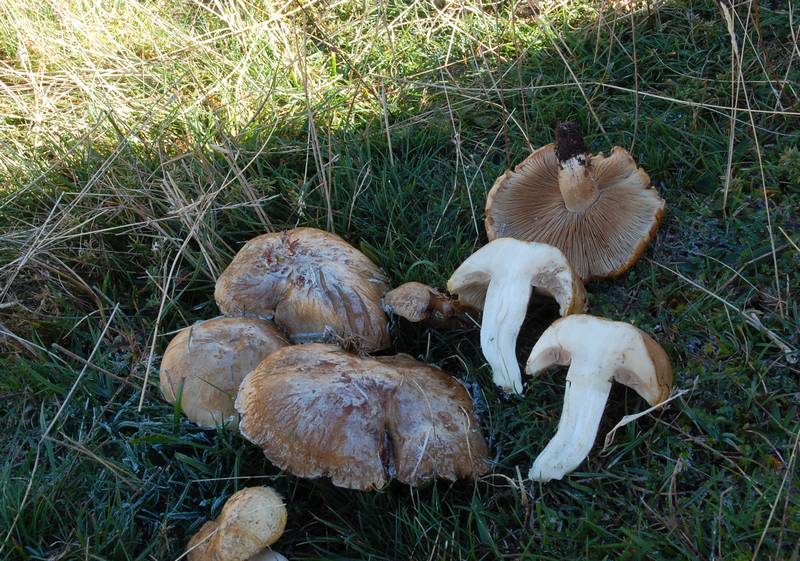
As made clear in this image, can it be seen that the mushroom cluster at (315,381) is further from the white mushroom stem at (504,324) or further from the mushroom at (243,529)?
the white mushroom stem at (504,324)

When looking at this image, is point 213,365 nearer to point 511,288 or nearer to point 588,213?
point 511,288

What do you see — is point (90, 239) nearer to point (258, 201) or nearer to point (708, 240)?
point (258, 201)

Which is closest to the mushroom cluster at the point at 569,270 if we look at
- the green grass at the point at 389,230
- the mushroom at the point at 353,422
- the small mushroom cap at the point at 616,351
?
the small mushroom cap at the point at 616,351

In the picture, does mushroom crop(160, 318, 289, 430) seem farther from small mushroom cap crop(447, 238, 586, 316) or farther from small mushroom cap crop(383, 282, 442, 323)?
small mushroom cap crop(447, 238, 586, 316)

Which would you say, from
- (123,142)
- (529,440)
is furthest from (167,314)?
(529,440)

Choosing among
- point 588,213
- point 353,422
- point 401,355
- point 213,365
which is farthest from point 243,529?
point 588,213
